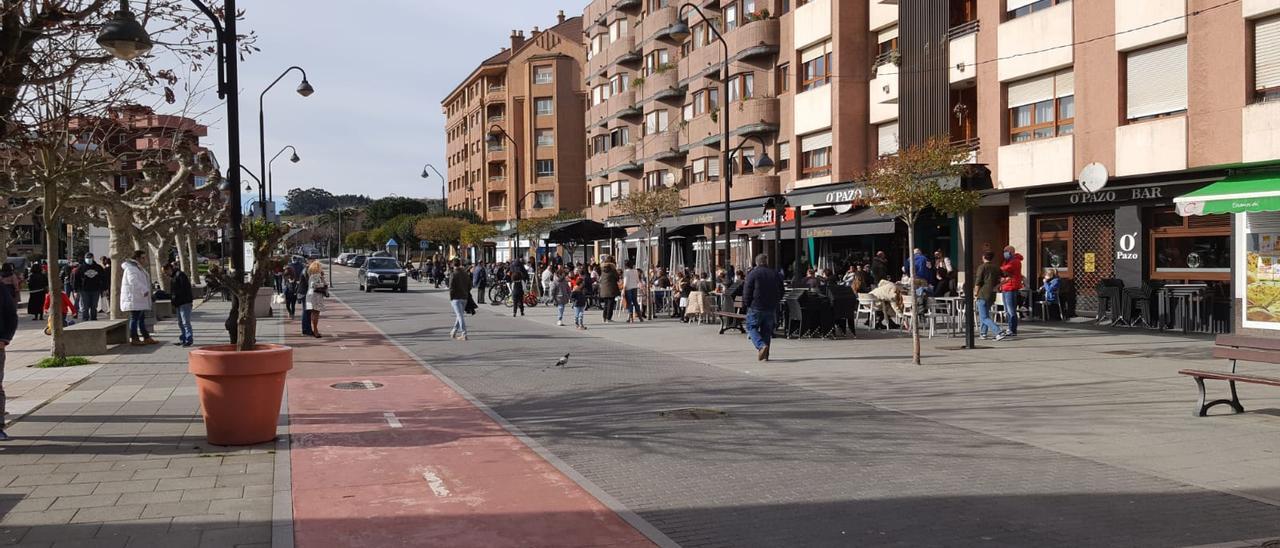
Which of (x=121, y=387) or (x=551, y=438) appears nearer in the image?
(x=551, y=438)

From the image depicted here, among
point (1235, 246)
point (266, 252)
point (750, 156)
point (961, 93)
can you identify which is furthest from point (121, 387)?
point (750, 156)

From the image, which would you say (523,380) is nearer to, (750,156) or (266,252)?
(266,252)

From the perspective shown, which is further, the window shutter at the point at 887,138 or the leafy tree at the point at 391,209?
the leafy tree at the point at 391,209

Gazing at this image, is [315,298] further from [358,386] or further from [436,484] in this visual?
[436,484]

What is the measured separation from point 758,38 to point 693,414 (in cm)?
2847

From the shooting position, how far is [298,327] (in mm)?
24188

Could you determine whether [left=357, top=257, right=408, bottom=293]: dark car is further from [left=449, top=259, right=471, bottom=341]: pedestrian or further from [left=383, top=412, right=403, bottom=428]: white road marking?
[left=383, top=412, right=403, bottom=428]: white road marking

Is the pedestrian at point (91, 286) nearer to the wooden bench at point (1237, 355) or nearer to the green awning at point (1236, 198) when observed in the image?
the wooden bench at point (1237, 355)

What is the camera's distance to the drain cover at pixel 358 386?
12.4 m

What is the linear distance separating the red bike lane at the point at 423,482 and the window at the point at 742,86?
27841 millimetres

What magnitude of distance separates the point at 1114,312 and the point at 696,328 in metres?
8.49

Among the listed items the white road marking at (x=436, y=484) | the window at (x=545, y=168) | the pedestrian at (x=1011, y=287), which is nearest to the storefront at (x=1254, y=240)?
the pedestrian at (x=1011, y=287)

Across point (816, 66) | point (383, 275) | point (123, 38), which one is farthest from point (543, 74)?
point (123, 38)

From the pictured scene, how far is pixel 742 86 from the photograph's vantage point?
38562 millimetres
